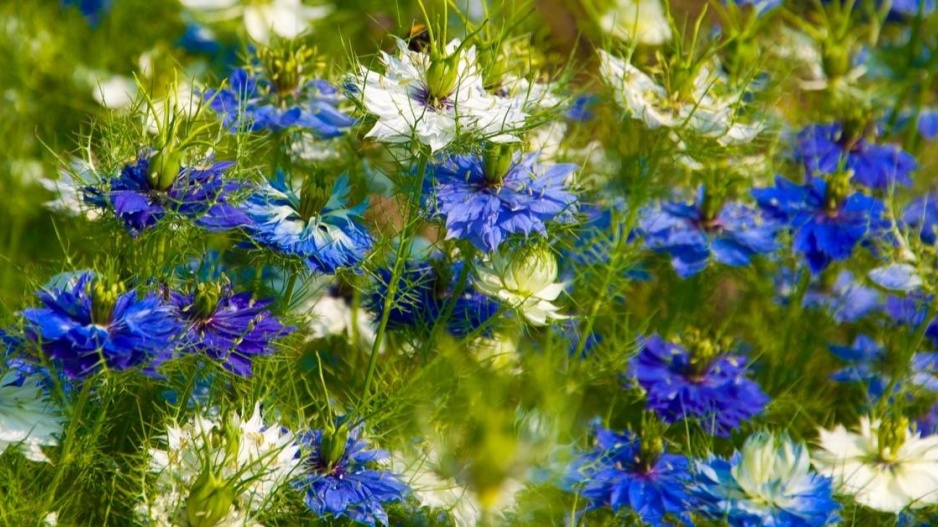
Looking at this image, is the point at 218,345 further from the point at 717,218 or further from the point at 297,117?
the point at 717,218

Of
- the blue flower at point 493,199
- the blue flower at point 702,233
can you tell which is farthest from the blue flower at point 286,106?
the blue flower at point 702,233

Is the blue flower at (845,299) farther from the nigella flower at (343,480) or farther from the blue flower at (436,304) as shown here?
the nigella flower at (343,480)

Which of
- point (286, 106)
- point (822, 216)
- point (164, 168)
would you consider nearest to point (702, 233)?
point (822, 216)

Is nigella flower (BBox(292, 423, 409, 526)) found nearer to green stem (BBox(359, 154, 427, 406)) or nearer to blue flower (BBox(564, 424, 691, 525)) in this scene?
green stem (BBox(359, 154, 427, 406))

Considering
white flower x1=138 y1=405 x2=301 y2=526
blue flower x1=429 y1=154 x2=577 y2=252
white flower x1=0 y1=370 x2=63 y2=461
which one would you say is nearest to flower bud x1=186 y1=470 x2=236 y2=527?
white flower x1=138 y1=405 x2=301 y2=526

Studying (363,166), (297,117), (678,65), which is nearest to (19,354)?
(297,117)

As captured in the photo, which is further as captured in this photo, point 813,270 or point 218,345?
point 813,270

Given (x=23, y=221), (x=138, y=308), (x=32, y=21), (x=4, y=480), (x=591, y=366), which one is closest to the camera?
(x=138, y=308)
